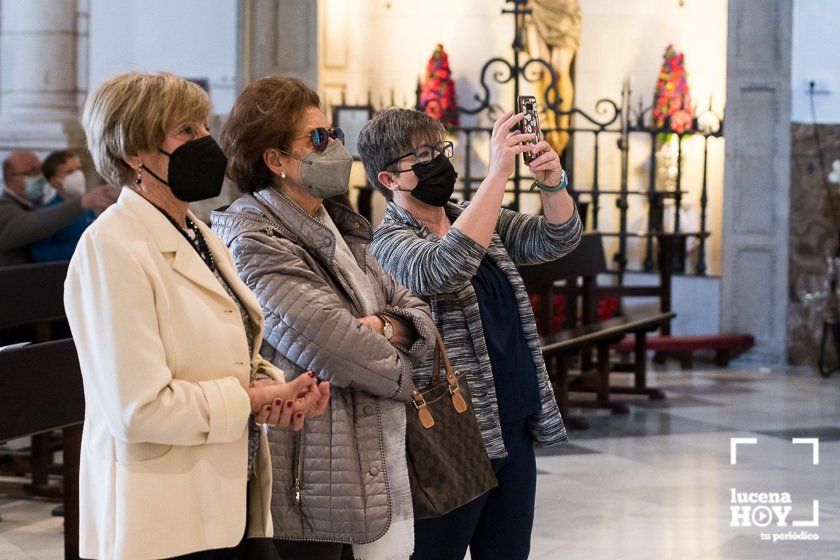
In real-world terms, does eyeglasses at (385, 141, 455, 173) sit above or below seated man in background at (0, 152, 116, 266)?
above

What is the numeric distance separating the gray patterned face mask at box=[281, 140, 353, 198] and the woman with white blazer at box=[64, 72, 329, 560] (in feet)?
1.23

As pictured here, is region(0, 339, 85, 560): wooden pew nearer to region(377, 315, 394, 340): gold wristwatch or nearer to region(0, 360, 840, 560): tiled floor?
region(0, 360, 840, 560): tiled floor

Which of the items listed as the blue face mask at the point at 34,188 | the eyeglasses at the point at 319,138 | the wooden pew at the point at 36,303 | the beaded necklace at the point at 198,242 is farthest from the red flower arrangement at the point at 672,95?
the beaded necklace at the point at 198,242

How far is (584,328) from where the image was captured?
7.62m

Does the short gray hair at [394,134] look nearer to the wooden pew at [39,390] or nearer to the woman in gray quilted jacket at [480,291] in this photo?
the woman in gray quilted jacket at [480,291]

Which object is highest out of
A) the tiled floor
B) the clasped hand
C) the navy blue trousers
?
the clasped hand

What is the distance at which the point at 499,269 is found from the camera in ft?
10.7

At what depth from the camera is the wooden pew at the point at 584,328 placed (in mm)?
7121

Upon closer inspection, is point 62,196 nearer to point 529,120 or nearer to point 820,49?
point 529,120

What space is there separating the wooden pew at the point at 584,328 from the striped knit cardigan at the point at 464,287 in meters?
3.40

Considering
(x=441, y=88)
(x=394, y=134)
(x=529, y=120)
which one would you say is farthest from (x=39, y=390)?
(x=441, y=88)

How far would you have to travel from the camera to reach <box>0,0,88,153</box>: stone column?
28.8ft

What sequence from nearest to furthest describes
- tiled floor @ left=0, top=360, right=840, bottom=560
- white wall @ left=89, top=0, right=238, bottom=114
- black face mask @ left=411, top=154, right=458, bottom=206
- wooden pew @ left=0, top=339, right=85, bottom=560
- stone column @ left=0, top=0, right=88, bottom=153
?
black face mask @ left=411, top=154, right=458, bottom=206 → wooden pew @ left=0, top=339, right=85, bottom=560 → tiled floor @ left=0, top=360, right=840, bottom=560 → stone column @ left=0, top=0, right=88, bottom=153 → white wall @ left=89, top=0, right=238, bottom=114

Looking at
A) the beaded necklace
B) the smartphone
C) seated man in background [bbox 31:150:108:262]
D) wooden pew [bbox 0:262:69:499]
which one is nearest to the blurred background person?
seated man in background [bbox 31:150:108:262]
